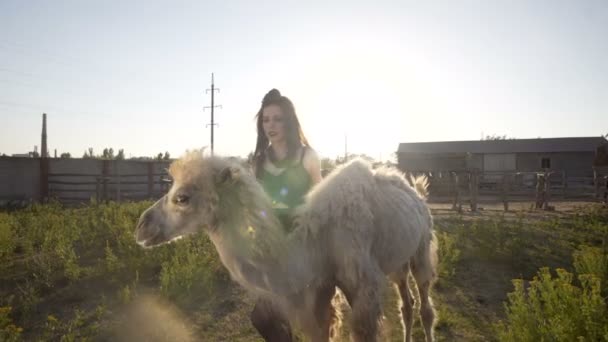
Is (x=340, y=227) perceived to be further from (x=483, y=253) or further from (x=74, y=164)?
(x=74, y=164)

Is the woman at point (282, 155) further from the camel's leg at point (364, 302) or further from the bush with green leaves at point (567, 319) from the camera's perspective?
the bush with green leaves at point (567, 319)

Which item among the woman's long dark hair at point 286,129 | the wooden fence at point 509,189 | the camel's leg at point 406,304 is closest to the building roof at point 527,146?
the wooden fence at point 509,189

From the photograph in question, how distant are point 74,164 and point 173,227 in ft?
64.6

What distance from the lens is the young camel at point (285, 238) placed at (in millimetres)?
2605

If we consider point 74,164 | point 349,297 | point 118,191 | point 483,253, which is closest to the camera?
point 349,297

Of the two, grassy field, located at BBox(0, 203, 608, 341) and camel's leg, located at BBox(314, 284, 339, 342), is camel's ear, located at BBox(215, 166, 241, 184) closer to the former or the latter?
camel's leg, located at BBox(314, 284, 339, 342)

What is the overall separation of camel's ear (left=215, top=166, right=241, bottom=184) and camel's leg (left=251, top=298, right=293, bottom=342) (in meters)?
0.92

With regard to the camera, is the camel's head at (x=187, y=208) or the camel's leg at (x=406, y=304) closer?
the camel's head at (x=187, y=208)

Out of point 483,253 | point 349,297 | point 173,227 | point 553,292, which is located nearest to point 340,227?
point 349,297

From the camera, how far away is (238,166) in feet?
9.27

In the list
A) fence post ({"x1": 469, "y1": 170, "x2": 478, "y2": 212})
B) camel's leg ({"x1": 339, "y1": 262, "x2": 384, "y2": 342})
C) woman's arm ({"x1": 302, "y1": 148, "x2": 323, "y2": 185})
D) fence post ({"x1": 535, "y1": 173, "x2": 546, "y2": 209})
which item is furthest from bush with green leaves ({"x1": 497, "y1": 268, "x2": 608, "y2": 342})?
fence post ({"x1": 535, "y1": 173, "x2": 546, "y2": 209})

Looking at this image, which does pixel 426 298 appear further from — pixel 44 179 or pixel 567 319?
pixel 44 179

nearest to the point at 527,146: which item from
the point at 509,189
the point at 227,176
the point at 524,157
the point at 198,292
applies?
the point at 524,157

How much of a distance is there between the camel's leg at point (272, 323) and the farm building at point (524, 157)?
99.4 ft
